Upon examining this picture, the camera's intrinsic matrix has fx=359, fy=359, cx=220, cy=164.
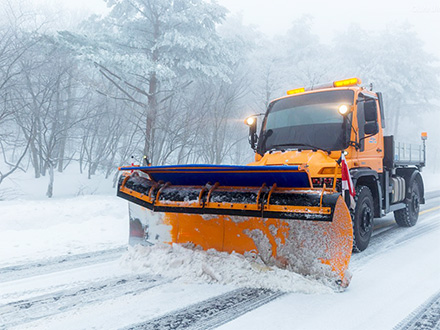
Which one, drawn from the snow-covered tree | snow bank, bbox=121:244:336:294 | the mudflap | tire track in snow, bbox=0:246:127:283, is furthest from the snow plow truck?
the snow-covered tree

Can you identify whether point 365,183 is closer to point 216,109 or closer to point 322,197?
point 322,197

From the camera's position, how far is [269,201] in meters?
3.61

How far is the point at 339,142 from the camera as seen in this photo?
5.00 m

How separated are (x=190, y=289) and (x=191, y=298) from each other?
23cm

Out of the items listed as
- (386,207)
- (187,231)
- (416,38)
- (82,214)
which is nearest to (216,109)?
(82,214)

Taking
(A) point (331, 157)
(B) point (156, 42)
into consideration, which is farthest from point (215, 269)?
(B) point (156, 42)

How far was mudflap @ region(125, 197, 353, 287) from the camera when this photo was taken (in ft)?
11.4

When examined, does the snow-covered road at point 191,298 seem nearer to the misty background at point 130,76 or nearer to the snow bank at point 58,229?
the snow bank at point 58,229

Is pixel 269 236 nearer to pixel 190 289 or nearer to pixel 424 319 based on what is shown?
pixel 190 289

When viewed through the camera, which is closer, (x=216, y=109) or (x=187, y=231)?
(x=187, y=231)

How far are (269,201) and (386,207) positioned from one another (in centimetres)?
329

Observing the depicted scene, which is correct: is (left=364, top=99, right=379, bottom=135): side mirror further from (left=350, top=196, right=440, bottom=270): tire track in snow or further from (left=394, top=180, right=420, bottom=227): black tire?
(left=394, top=180, right=420, bottom=227): black tire

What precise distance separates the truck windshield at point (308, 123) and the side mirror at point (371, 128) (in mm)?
338

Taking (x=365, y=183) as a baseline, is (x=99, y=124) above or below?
above
